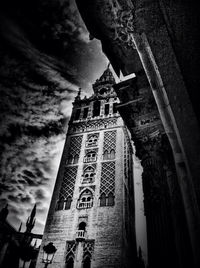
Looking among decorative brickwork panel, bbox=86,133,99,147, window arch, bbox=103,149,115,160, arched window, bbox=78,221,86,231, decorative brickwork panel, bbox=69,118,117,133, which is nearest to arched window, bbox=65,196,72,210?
arched window, bbox=78,221,86,231

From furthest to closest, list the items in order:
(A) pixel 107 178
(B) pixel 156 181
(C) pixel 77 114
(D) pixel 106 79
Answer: (D) pixel 106 79
(C) pixel 77 114
(A) pixel 107 178
(B) pixel 156 181

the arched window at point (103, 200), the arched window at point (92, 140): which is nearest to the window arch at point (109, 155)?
the arched window at point (92, 140)

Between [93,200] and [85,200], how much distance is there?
0.71 metres

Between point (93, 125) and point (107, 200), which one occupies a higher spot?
point (93, 125)

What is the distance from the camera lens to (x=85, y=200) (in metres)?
16.1

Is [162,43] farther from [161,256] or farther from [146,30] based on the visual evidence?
[161,256]

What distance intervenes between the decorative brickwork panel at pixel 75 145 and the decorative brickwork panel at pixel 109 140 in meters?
2.52

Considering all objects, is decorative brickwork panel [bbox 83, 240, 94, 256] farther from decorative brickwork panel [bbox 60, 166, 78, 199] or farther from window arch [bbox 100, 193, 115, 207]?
decorative brickwork panel [bbox 60, 166, 78, 199]

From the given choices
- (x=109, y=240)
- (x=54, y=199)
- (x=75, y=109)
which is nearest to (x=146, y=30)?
A: (x=109, y=240)

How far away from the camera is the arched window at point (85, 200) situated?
616 inches

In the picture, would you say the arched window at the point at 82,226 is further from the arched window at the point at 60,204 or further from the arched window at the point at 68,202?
the arched window at the point at 60,204

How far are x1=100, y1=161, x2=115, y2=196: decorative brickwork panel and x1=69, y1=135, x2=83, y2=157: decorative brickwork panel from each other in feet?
10.5

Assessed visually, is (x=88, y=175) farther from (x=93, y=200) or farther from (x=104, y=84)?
(x=104, y=84)

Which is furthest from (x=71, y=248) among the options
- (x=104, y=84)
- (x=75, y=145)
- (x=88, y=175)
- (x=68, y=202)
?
(x=104, y=84)
